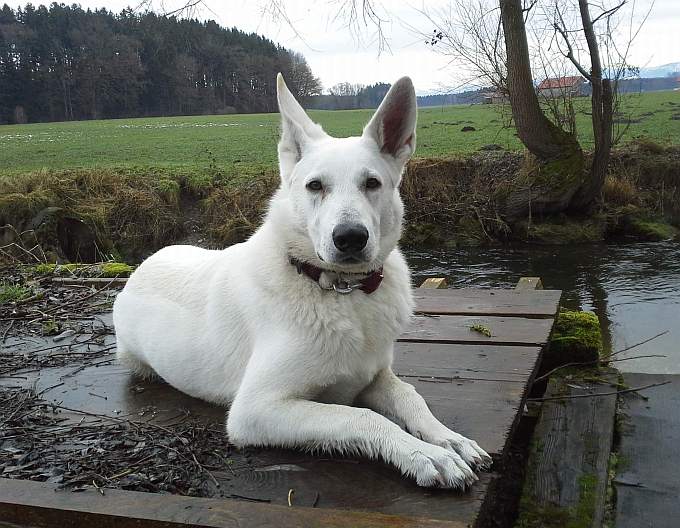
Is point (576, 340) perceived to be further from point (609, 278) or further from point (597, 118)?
point (597, 118)

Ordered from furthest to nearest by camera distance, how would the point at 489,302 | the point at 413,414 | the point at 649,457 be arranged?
the point at 489,302
the point at 649,457
the point at 413,414

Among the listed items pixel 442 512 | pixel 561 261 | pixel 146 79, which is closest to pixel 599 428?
pixel 442 512

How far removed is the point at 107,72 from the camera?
61.9 meters

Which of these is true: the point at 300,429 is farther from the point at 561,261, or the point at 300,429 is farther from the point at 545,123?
the point at 545,123

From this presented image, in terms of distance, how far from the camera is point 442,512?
2.42 meters

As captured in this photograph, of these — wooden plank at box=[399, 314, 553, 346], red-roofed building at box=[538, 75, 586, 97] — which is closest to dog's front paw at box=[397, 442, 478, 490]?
wooden plank at box=[399, 314, 553, 346]

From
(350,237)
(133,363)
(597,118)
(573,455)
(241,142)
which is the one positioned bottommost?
(573,455)

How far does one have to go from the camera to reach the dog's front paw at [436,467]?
254 centimetres

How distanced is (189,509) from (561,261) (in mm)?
10231

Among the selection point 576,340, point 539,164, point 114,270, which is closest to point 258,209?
point 539,164

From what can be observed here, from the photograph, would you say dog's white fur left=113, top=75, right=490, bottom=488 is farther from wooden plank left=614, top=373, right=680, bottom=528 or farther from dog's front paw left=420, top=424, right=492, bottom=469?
wooden plank left=614, top=373, right=680, bottom=528

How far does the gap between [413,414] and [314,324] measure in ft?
2.06

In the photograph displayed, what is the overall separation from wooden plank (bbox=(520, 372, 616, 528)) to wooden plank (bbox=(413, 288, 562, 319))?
0.73 m

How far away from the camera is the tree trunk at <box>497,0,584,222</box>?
12.5m
